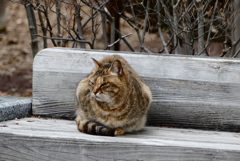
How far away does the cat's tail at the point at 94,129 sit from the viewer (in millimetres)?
2488

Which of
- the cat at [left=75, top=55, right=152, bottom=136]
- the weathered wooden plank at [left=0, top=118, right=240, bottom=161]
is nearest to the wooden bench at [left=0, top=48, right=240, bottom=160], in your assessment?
the cat at [left=75, top=55, right=152, bottom=136]

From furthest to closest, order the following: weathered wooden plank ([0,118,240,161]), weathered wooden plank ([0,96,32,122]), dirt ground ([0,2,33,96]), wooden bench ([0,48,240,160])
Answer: dirt ground ([0,2,33,96]) < wooden bench ([0,48,240,160]) < weathered wooden plank ([0,96,32,122]) < weathered wooden plank ([0,118,240,161])

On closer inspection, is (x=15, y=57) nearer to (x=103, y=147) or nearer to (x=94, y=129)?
(x=94, y=129)

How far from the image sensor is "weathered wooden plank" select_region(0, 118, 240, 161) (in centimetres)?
217

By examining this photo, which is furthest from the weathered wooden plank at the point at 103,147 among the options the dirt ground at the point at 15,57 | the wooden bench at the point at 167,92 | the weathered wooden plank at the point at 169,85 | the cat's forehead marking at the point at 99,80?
the dirt ground at the point at 15,57

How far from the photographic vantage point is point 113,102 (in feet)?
8.32

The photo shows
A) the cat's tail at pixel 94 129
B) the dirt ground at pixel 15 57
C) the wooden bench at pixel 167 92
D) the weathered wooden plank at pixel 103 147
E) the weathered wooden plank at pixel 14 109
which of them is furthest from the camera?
the dirt ground at pixel 15 57

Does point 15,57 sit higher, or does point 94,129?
point 94,129

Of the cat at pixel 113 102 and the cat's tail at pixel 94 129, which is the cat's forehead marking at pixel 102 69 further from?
the cat's tail at pixel 94 129

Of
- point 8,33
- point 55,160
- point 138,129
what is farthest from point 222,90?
point 8,33

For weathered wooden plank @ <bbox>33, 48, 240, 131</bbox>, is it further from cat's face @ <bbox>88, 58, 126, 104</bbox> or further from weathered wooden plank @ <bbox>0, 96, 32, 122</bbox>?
cat's face @ <bbox>88, 58, 126, 104</bbox>

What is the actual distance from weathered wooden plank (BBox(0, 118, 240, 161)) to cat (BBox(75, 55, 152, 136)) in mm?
116

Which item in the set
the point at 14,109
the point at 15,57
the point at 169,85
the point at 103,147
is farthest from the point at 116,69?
the point at 15,57

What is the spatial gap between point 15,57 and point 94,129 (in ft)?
25.5
